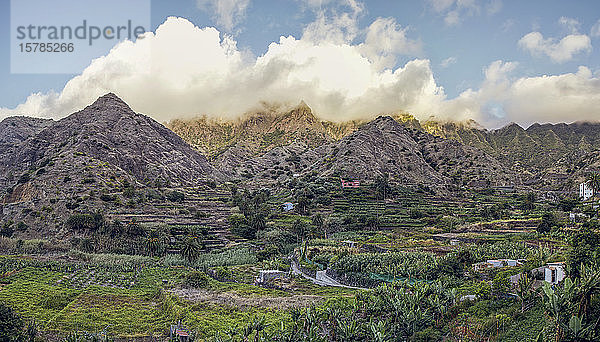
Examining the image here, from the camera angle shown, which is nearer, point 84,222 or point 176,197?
point 84,222

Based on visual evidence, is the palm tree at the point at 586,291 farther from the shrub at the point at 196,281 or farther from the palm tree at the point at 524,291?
the shrub at the point at 196,281

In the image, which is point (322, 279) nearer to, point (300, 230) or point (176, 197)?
point (300, 230)

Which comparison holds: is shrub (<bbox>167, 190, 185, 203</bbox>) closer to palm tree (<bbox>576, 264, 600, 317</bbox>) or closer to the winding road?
the winding road

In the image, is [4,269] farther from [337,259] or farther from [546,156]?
[546,156]

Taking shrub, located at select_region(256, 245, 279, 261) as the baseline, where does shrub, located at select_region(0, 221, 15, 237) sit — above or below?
above

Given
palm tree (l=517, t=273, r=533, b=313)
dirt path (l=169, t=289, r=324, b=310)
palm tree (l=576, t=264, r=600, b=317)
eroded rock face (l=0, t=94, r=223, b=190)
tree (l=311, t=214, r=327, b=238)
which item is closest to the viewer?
palm tree (l=576, t=264, r=600, b=317)

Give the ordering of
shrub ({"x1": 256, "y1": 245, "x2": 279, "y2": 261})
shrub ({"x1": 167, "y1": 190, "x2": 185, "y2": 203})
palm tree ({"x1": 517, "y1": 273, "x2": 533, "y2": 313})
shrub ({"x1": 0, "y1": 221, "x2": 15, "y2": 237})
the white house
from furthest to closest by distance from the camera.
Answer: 1. shrub ({"x1": 167, "y1": 190, "x2": 185, "y2": 203})
2. the white house
3. shrub ({"x1": 0, "y1": 221, "x2": 15, "y2": 237})
4. shrub ({"x1": 256, "y1": 245, "x2": 279, "y2": 261})
5. palm tree ({"x1": 517, "y1": 273, "x2": 533, "y2": 313})

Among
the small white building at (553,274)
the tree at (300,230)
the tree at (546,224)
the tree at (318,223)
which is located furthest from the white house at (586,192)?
the small white building at (553,274)

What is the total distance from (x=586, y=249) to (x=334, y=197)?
67.8 m

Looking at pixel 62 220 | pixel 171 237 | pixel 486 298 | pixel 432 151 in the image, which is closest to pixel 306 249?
pixel 171 237

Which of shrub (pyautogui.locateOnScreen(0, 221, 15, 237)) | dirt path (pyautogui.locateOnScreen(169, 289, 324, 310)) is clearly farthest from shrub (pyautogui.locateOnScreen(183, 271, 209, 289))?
shrub (pyautogui.locateOnScreen(0, 221, 15, 237))

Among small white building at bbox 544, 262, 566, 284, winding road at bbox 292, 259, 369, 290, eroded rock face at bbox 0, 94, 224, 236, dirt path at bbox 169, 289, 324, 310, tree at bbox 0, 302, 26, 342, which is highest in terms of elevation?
eroded rock face at bbox 0, 94, 224, 236

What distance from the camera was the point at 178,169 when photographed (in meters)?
130

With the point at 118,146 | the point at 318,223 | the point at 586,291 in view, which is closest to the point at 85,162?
the point at 118,146
